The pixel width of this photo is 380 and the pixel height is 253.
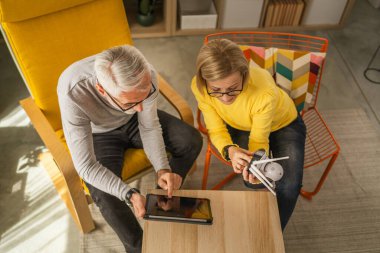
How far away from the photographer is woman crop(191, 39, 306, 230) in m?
1.34

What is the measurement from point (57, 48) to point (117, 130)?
1.50 feet

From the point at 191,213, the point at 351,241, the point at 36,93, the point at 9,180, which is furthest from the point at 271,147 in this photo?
the point at 9,180

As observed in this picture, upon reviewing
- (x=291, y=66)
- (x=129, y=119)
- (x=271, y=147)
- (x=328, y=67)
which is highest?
(x=291, y=66)

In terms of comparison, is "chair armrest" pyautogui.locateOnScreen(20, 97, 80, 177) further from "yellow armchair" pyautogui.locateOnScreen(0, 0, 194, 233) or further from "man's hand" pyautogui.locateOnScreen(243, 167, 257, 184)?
"man's hand" pyautogui.locateOnScreen(243, 167, 257, 184)

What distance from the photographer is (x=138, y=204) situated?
4.46 feet

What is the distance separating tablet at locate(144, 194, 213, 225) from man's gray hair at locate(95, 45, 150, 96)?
0.42m

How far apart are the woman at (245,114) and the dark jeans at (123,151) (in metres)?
0.14

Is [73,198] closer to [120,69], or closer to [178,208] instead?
[178,208]

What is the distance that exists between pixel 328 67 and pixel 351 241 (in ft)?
4.55

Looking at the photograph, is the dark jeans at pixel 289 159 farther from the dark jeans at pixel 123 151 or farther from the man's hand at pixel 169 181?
the man's hand at pixel 169 181

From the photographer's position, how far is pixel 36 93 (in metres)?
1.64

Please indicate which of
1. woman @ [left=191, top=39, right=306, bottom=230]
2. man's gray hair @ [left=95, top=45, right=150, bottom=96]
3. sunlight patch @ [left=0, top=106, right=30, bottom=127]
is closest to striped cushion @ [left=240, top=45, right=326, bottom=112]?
woman @ [left=191, top=39, right=306, bottom=230]

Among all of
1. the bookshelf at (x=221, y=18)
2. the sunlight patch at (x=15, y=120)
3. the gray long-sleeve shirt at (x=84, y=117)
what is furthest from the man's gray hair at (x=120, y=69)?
the bookshelf at (x=221, y=18)

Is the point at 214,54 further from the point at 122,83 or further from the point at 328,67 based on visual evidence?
the point at 328,67
